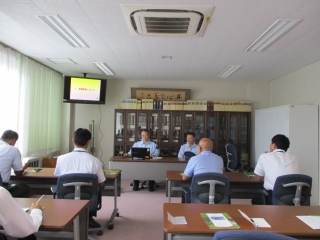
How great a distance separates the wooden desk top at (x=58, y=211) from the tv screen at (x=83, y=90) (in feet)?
13.2

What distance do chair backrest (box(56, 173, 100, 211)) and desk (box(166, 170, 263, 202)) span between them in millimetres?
984

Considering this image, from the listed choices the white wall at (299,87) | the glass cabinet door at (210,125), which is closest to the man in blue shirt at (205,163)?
the white wall at (299,87)

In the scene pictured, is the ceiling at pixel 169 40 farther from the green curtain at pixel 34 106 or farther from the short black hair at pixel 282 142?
the short black hair at pixel 282 142

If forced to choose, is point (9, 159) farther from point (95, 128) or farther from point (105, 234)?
point (95, 128)

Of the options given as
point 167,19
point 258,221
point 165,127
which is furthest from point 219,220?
point 165,127

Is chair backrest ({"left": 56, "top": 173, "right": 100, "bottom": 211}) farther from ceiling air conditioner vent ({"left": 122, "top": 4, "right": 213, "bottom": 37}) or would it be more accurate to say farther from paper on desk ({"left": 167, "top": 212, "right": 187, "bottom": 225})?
ceiling air conditioner vent ({"left": 122, "top": 4, "right": 213, "bottom": 37})

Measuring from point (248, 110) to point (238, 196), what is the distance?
3.44 metres

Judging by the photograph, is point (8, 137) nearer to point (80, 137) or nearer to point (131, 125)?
point (80, 137)

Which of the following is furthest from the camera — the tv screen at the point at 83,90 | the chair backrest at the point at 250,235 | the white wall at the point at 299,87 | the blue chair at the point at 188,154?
the tv screen at the point at 83,90

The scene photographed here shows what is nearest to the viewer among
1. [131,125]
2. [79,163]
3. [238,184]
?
[79,163]

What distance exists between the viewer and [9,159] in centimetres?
311

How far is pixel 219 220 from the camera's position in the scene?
1.74m

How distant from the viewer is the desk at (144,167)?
4.73 meters

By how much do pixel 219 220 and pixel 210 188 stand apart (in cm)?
75
